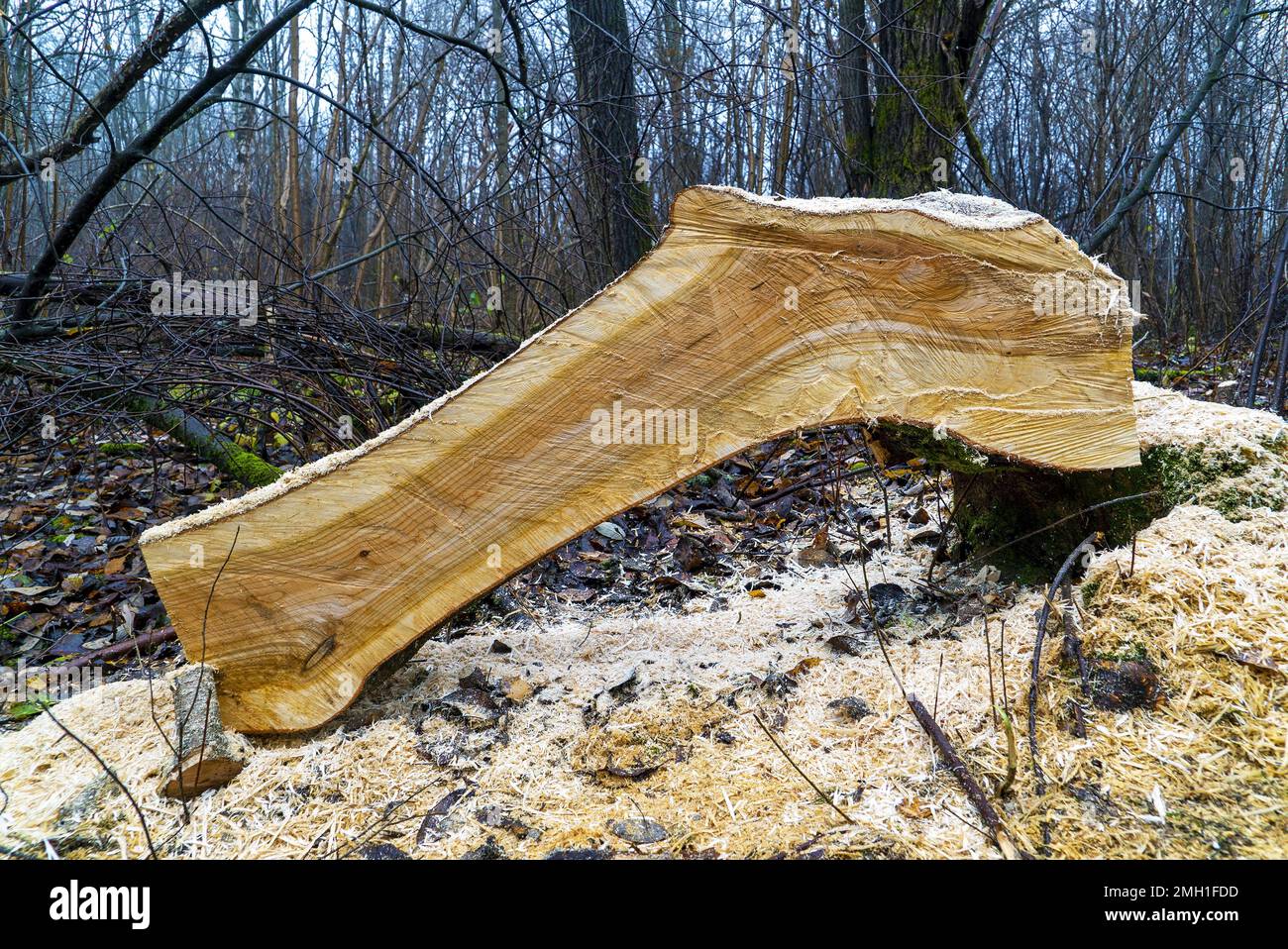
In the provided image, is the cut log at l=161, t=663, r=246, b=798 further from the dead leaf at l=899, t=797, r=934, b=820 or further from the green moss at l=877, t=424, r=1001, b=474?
the green moss at l=877, t=424, r=1001, b=474

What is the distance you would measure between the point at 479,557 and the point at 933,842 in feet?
3.81

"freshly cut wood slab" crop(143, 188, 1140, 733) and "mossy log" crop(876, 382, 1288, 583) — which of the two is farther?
"mossy log" crop(876, 382, 1288, 583)

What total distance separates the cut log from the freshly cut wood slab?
7 centimetres

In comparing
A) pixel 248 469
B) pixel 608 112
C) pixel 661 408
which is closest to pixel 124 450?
pixel 248 469

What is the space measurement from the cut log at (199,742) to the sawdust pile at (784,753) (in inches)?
1.8

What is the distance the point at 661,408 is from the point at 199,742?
1.32 meters

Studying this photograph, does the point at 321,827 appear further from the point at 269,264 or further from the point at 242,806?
the point at 269,264

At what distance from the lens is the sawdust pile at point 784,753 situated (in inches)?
58.3

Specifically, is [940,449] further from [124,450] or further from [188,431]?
[124,450]

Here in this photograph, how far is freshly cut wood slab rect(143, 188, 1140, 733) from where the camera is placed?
6.02 feet

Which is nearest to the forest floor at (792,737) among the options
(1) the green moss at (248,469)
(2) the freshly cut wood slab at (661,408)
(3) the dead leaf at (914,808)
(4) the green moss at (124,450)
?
(3) the dead leaf at (914,808)

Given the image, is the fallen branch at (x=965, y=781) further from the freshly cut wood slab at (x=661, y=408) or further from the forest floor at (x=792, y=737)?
the freshly cut wood slab at (x=661, y=408)

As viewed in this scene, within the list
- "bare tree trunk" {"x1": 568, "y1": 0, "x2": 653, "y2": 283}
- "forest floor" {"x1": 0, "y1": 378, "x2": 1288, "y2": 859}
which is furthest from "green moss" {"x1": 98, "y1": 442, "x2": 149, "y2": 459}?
"bare tree trunk" {"x1": 568, "y1": 0, "x2": 653, "y2": 283}

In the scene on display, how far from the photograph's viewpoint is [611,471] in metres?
1.91
